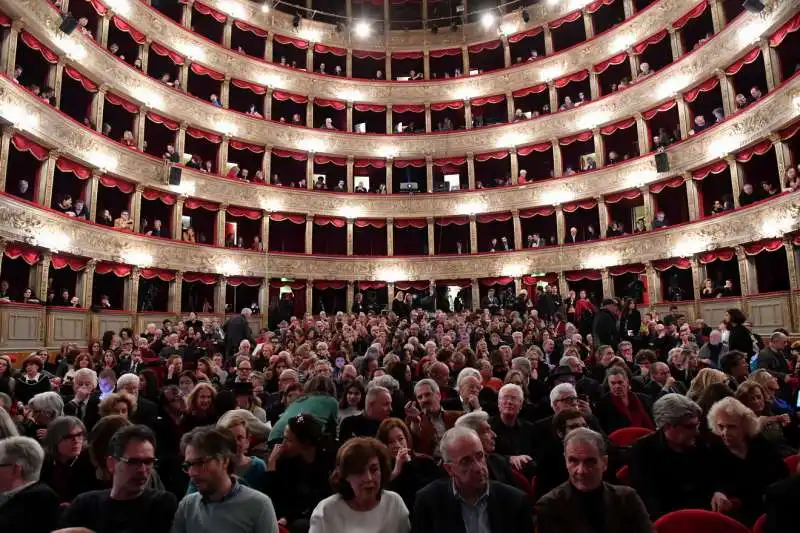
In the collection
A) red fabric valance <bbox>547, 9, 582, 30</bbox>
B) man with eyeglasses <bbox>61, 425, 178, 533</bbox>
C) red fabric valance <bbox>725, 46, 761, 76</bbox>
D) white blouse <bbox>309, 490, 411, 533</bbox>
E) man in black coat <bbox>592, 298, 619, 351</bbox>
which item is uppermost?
red fabric valance <bbox>547, 9, 582, 30</bbox>

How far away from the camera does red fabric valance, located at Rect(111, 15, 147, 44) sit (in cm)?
1738

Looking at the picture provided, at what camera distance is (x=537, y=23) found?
22.9m

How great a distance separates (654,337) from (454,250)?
14.3 m

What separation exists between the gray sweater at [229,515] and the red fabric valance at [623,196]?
63.2ft

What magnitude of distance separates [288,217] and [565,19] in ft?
45.3

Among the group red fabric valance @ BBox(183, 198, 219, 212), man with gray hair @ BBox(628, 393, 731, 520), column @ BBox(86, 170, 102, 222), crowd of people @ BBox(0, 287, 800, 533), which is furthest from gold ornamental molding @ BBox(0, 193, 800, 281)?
man with gray hair @ BBox(628, 393, 731, 520)

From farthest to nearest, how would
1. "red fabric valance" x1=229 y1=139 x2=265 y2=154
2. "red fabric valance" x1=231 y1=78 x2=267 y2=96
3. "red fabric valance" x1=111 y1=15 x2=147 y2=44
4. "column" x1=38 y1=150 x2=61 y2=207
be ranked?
"red fabric valance" x1=231 y1=78 x2=267 y2=96 → "red fabric valance" x1=229 y1=139 x2=265 y2=154 → "red fabric valance" x1=111 y1=15 x2=147 y2=44 → "column" x1=38 y1=150 x2=61 y2=207

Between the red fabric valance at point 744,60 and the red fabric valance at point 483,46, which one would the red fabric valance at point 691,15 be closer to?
the red fabric valance at point 744,60

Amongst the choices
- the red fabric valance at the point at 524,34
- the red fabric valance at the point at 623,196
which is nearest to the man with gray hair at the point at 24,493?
the red fabric valance at the point at 623,196

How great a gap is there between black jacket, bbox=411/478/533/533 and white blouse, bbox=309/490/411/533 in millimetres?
81

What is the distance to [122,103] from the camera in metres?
17.3

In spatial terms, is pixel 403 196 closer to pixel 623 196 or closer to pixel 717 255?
pixel 623 196

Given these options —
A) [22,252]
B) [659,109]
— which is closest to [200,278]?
[22,252]

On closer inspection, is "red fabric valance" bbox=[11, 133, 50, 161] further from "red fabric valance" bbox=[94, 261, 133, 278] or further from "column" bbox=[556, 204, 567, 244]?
"column" bbox=[556, 204, 567, 244]
